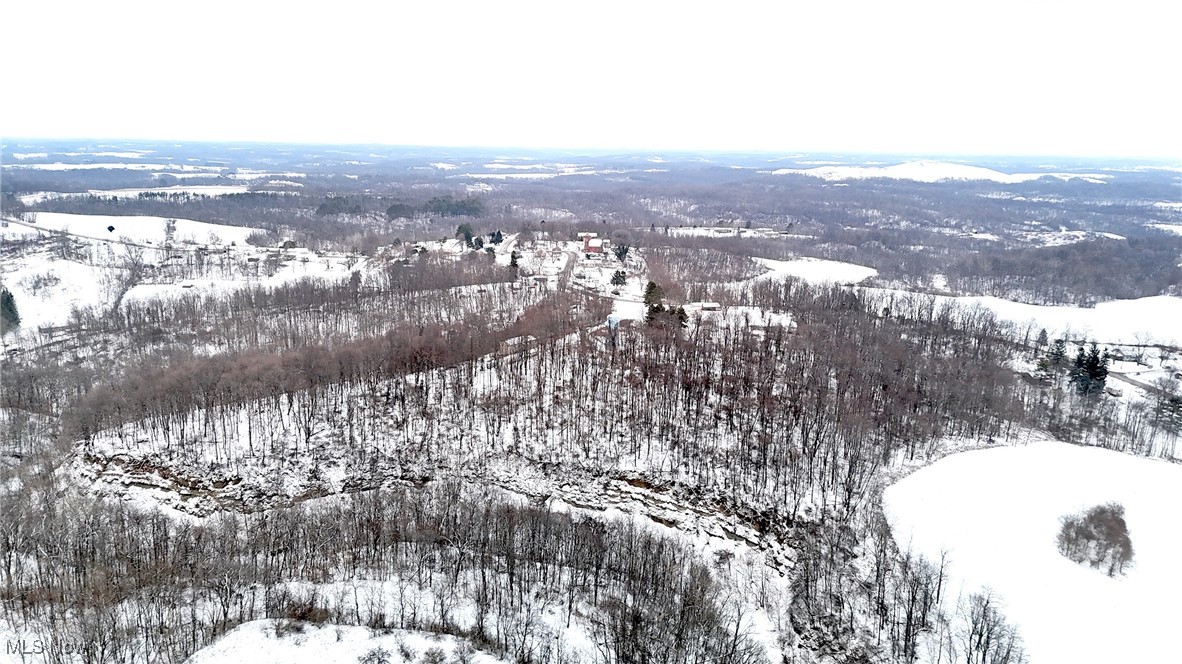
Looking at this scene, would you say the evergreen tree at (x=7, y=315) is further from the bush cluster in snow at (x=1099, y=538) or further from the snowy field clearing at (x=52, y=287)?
the bush cluster in snow at (x=1099, y=538)

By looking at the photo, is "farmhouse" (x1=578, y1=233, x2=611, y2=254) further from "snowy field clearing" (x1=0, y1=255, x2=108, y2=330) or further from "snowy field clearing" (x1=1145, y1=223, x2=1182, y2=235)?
"snowy field clearing" (x1=1145, y1=223, x2=1182, y2=235)

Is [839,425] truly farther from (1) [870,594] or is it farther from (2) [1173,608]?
(2) [1173,608]

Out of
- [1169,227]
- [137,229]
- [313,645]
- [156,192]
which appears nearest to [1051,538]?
[313,645]

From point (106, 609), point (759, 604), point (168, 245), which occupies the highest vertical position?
point (168, 245)

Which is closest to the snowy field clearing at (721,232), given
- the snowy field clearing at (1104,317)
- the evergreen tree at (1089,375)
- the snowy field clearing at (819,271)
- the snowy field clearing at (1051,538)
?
the snowy field clearing at (819,271)

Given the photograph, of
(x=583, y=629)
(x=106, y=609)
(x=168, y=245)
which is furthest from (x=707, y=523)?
(x=168, y=245)
